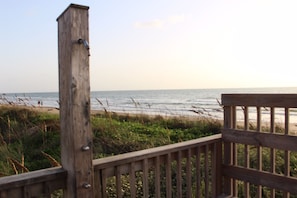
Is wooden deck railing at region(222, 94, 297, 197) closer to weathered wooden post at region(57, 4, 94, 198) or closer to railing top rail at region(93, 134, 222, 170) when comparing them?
railing top rail at region(93, 134, 222, 170)

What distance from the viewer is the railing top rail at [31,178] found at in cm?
148

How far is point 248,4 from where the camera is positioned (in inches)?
281

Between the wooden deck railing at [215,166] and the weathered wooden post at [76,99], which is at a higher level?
the weathered wooden post at [76,99]

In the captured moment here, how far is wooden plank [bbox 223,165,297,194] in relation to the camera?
2385mm

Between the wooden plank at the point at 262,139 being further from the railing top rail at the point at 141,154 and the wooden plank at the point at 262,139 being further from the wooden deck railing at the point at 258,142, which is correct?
the railing top rail at the point at 141,154

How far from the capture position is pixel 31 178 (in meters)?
1.55

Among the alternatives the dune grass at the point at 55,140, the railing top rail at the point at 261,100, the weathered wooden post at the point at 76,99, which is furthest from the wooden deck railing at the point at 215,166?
the dune grass at the point at 55,140

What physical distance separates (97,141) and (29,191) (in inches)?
149

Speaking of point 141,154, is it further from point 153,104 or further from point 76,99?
point 153,104

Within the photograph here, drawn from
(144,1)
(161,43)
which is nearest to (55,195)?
(144,1)

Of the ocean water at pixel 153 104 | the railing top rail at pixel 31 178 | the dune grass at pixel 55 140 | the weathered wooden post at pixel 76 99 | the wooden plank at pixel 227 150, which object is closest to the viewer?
the railing top rail at pixel 31 178

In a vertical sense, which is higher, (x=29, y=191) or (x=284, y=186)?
(x=29, y=191)

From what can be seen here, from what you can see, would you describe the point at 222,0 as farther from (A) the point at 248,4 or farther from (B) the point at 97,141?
(B) the point at 97,141

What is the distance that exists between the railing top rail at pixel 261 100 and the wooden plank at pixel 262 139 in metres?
0.26
